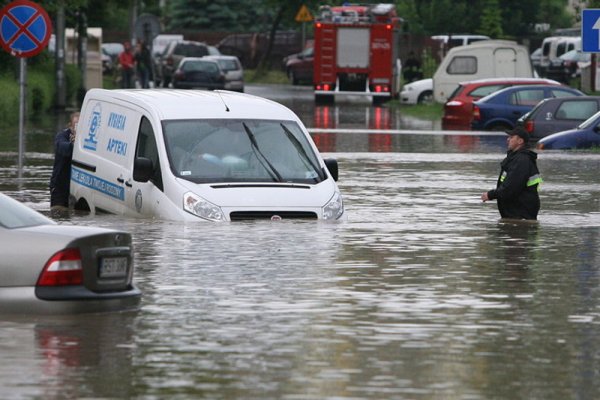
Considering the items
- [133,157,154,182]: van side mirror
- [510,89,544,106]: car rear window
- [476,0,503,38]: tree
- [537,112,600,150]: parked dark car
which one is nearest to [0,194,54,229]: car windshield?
[133,157,154,182]: van side mirror

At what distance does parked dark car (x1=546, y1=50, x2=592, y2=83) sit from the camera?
74.4 metres

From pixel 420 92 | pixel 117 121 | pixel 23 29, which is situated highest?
pixel 23 29

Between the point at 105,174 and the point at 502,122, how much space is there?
24.7 metres

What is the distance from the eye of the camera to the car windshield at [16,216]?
11.7 m

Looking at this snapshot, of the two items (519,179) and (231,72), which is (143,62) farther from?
(519,179)

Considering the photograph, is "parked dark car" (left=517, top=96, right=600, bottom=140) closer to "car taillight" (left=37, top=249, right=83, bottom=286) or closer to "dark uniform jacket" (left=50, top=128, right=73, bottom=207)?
"dark uniform jacket" (left=50, top=128, right=73, bottom=207)

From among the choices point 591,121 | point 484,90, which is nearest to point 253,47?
point 484,90

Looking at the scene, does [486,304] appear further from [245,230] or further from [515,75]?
[515,75]

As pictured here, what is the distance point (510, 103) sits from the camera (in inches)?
1683

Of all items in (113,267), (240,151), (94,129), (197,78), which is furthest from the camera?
(197,78)

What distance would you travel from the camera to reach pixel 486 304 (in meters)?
12.9

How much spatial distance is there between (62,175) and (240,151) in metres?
3.16

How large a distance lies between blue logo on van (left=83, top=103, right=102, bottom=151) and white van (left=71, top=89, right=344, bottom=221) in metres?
0.02

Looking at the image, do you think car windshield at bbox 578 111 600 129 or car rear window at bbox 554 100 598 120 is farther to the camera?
car rear window at bbox 554 100 598 120
